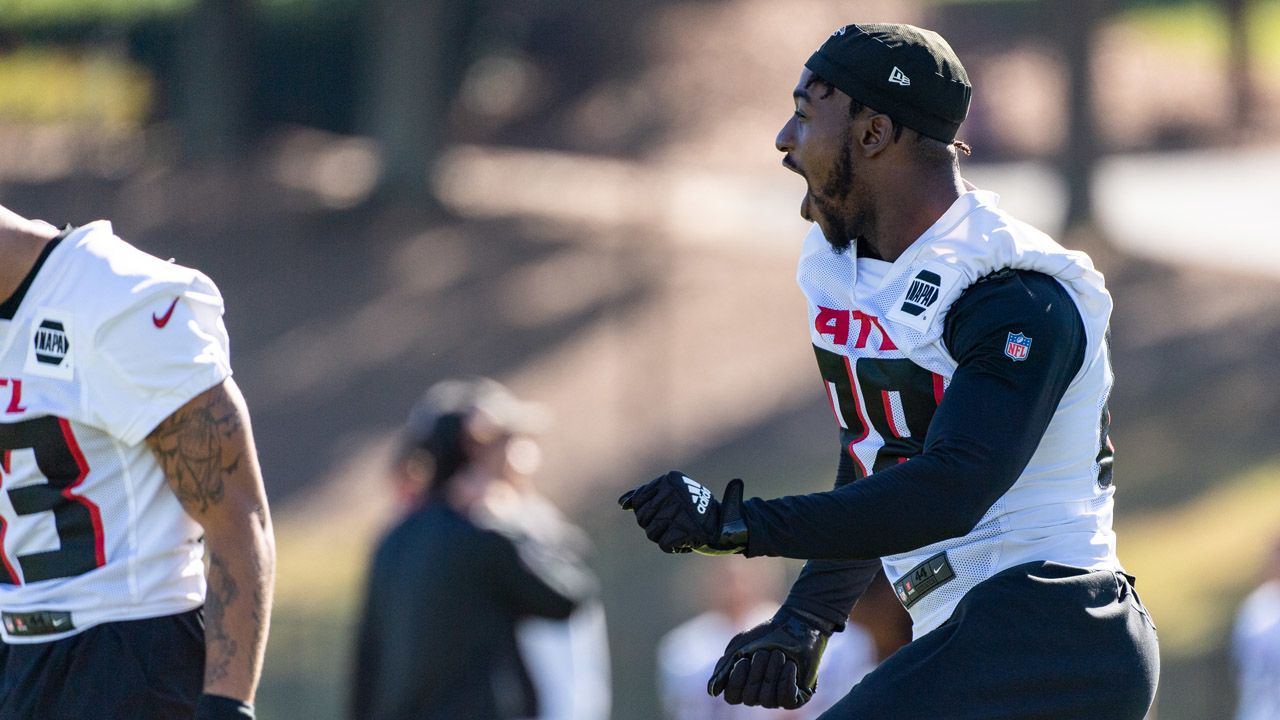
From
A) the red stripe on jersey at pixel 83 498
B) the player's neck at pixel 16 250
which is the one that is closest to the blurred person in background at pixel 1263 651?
the red stripe on jersey at pixel 83 498

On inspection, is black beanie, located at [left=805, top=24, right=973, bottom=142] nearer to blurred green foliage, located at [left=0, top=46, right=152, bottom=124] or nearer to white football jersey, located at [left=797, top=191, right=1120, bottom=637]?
white football jersey, located at [left=797, top=191, right=1120, bottom=637]

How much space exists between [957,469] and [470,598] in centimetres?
324

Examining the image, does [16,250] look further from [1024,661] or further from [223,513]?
[1024,661]

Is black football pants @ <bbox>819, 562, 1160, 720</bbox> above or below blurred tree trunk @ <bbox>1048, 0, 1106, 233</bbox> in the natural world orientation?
above

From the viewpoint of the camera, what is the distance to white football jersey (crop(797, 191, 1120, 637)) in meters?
3.31

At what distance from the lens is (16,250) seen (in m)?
3.55

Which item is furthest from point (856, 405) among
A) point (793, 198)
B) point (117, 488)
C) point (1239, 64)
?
point (1239, 64)

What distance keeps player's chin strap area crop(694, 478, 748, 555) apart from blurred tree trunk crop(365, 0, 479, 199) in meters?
19.0

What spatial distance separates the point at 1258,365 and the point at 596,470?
628cm

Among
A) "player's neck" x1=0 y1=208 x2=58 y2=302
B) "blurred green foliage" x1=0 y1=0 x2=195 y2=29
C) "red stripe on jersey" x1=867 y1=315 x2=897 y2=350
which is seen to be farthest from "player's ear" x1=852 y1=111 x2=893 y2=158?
"blurred green foliage" x1=0 y1=0 x2=195 y2=29

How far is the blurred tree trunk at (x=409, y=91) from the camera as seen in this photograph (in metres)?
21.6

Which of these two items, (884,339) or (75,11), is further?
(75,11)

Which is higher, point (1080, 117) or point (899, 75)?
point (899, 75)

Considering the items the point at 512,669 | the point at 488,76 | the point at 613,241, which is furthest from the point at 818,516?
the point at 488,76
